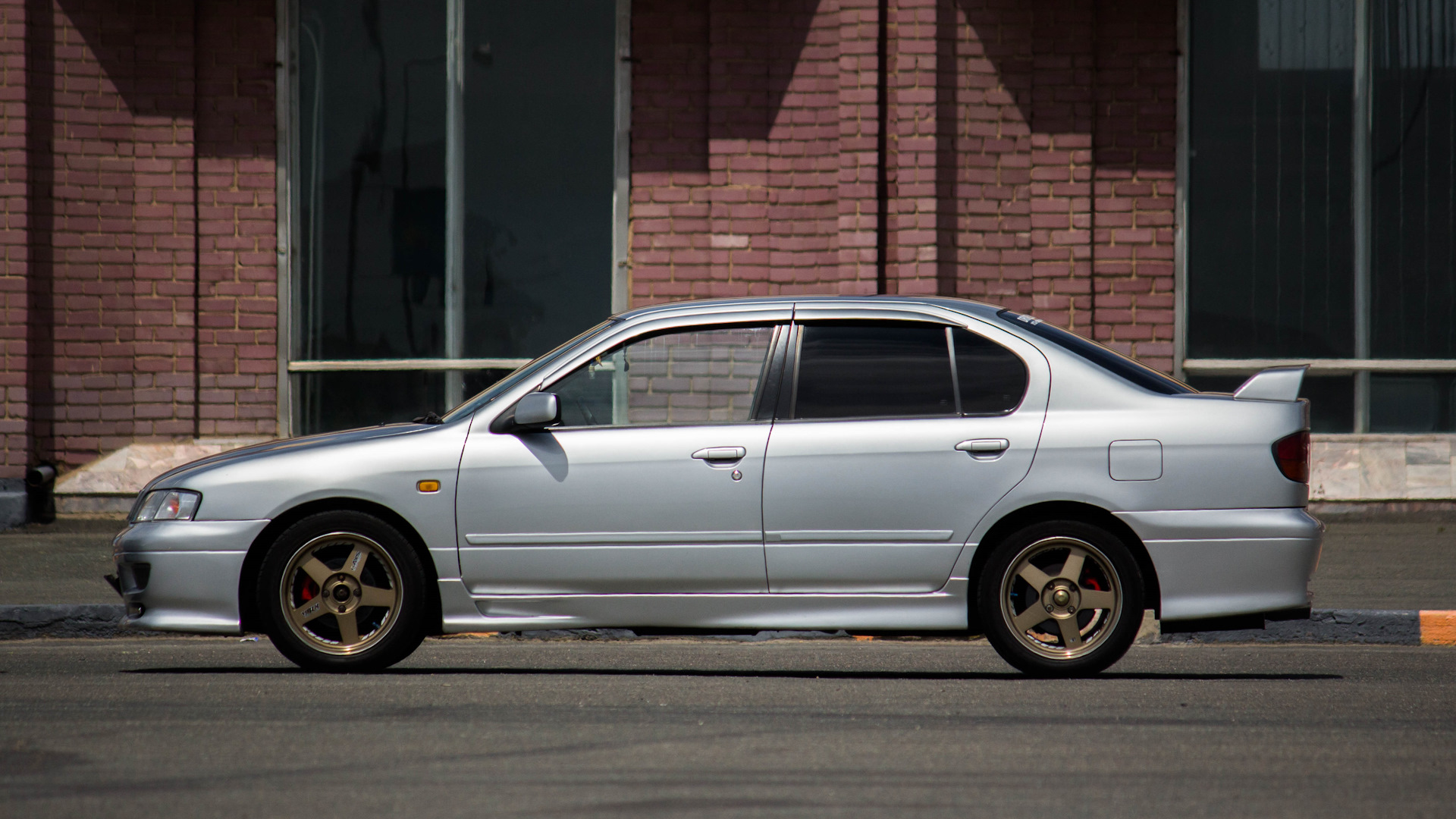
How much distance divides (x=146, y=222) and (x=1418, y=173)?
31.9ft

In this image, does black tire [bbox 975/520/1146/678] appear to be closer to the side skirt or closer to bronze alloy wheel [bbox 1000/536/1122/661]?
bronze alloy wheel [bbox 1000/536/1122/661]

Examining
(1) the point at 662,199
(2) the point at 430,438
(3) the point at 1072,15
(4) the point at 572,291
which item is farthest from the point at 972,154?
(2) the point at 430,438

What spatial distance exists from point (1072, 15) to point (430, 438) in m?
7.47

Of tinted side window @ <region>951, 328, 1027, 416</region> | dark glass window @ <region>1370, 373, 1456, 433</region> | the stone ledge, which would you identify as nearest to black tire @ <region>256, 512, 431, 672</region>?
tinted side window @ <region>951, 328, 1027, 416</region>

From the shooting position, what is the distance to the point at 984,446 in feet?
20.3

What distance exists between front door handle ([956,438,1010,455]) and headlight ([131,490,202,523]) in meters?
3.09

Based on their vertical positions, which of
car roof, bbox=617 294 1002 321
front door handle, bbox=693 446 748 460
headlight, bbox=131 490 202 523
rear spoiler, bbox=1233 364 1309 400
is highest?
car roof, bbox=617 294 1002 321

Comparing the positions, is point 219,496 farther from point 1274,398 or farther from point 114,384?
point 114,384

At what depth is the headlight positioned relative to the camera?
639 cm

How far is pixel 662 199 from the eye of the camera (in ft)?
39.5

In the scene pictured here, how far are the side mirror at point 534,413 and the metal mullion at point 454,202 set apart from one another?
5.95 m

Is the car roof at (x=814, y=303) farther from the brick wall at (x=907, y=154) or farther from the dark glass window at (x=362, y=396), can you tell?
the dark glass window at (x=362, y=396)

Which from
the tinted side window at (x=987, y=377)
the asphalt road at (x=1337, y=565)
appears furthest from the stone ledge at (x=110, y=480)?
the tinted side window at (x=987, y=377)

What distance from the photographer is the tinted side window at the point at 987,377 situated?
630cm
